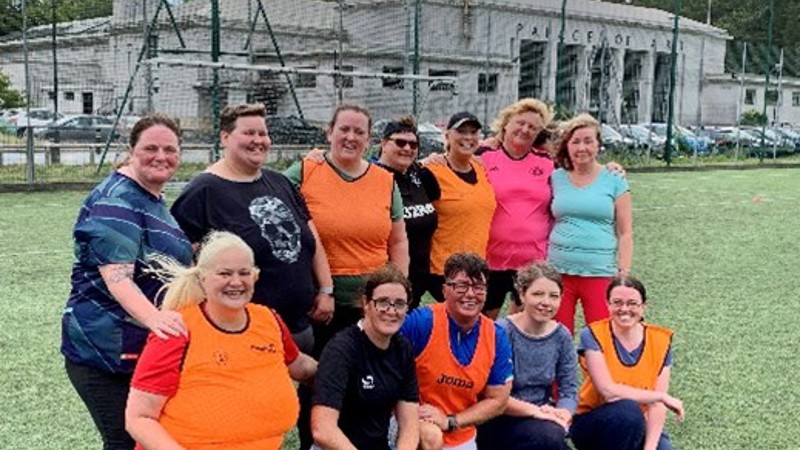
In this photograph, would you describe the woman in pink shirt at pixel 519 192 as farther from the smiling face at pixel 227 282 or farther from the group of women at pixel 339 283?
the smiling face at pixel 227 282

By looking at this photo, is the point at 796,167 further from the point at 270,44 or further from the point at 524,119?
the point at 524,119

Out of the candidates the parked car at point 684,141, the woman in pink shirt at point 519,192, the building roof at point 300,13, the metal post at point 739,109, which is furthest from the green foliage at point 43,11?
the metal post at point 739,109

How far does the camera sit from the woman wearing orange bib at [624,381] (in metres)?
4.20

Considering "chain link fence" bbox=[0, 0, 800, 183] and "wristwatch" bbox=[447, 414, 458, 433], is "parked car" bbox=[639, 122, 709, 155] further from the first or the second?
"wristwatch" bbox=[447, 414, 458, 433]

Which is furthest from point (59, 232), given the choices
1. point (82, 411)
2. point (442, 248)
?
point (442, 248)

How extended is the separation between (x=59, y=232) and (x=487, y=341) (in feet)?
30.6

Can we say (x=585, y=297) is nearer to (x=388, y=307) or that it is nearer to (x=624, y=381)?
(x=624, y=381)

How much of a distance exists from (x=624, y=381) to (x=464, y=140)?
145cm

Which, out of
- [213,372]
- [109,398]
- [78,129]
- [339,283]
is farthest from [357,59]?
[213,372]

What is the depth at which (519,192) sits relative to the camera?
5.02 metres

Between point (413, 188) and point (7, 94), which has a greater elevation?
point (7, 94)

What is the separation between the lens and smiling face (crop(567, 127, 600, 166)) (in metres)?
4.83

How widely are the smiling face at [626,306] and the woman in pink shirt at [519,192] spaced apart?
0.78 meters

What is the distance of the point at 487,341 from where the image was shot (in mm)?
3852
